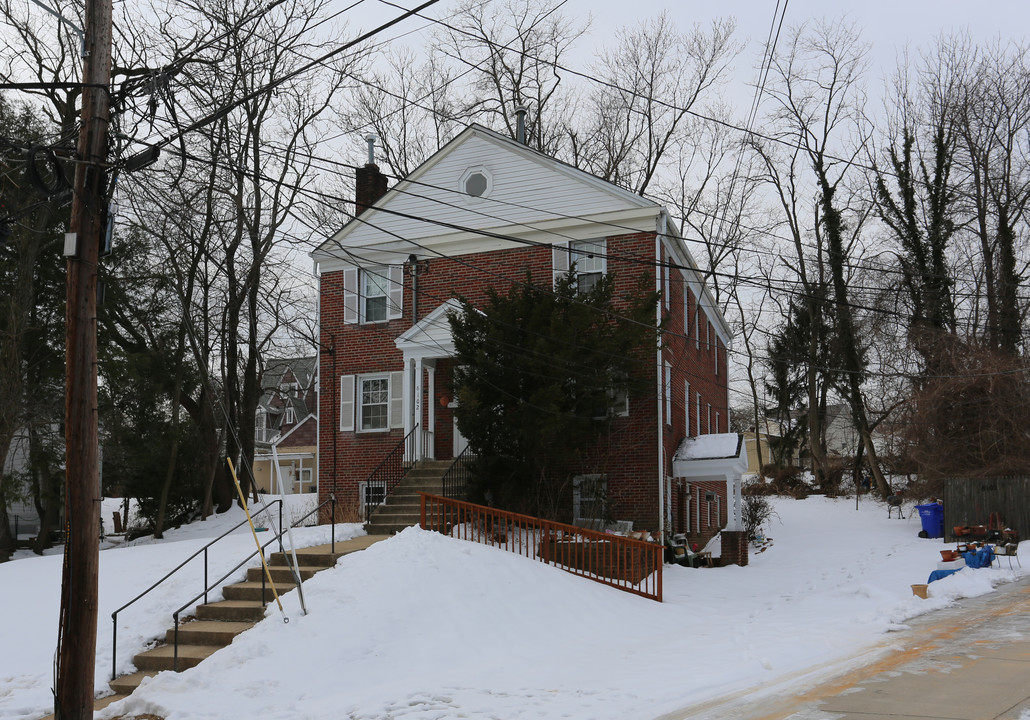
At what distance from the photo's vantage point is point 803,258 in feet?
137

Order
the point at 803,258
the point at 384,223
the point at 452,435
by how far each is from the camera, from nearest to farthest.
Answer: the point at 452,435
the point at 384,223
the point at 803,258

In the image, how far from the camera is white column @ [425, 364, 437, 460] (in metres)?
22.2

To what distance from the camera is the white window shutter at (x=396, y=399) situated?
76.1ft

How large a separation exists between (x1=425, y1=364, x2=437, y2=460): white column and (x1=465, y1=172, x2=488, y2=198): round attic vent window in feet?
15.1

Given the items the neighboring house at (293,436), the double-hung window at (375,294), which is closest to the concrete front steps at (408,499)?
the double-hung window at (375,294)

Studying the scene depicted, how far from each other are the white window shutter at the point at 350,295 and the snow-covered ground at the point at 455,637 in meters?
8.74

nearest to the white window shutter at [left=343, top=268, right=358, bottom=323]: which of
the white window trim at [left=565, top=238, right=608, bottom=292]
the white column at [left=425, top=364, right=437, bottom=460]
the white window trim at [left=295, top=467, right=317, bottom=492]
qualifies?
the white column at [left=425, top=364, right=437, bottom=460]

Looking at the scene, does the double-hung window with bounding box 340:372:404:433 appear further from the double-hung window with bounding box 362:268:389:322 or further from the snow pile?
the snow pile

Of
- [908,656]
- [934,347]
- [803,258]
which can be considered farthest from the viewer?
[803,258]

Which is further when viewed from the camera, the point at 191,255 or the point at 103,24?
the point at 191,255

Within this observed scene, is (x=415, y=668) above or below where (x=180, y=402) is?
below

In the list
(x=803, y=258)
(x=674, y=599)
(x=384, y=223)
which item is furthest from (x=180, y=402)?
(x=803, y=258)

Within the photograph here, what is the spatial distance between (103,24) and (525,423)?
36.1ft

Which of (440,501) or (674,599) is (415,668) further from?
(674,599)
